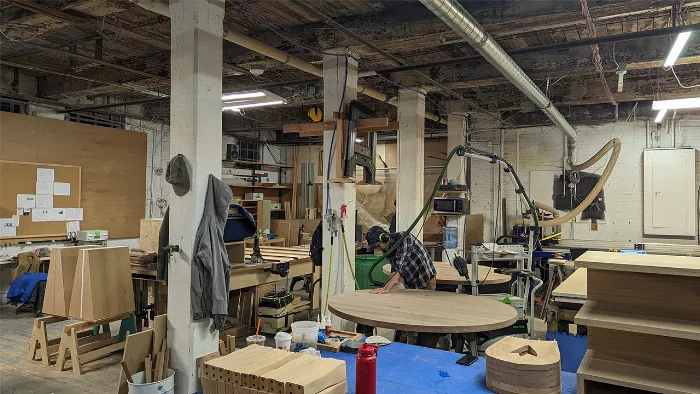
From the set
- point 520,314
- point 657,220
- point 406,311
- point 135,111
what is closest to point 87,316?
point 406,311

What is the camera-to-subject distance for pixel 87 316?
4.30 meters

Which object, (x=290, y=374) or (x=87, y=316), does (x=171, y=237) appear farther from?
(x=290, y=374)

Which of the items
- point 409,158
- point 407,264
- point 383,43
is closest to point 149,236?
point 407,264

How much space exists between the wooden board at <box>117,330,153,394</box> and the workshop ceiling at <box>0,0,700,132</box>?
257 centimetres

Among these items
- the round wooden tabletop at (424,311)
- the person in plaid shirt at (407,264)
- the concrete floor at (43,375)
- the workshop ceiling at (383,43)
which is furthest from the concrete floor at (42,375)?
the workshop ceiling at (383,43)

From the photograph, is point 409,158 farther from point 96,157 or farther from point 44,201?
point 44,201

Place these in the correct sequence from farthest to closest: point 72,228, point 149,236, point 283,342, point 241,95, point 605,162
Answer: point 605,162 → point 72,228 → point 149,236 → point 241,95 → point 283,342

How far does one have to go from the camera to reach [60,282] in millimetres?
4504

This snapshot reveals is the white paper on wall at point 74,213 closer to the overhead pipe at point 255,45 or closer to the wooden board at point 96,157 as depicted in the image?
the wooden board at point 96,157

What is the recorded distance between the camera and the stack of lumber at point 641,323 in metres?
1.83

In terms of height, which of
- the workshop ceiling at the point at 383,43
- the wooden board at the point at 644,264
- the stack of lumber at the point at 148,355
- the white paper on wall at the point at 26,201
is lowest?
the stack of lumber at the point at 148,355

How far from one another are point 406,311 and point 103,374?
2915 mm

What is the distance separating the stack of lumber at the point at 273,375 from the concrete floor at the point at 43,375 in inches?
102

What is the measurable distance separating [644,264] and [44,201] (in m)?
7.76
